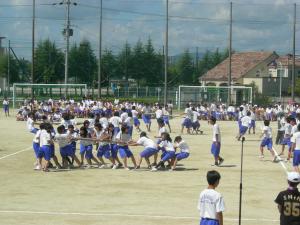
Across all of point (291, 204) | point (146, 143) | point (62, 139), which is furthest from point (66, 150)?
point (291, 204)

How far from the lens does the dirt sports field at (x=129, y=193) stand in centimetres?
1305

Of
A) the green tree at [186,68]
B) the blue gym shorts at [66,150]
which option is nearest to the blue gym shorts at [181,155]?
the blue gym shorts at [66,150]

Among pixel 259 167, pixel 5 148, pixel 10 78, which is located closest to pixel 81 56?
pixel 10 78

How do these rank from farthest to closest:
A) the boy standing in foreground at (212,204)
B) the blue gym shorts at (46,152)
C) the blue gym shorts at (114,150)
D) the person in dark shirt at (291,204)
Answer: the blue gym shorts at (114,150) < the blue gym shorts at (46,152) < the boy standing in foreground at (212,204) < the person in dark shirt at (291,204)

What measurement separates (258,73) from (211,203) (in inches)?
3366

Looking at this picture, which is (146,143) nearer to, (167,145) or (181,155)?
(167,145)

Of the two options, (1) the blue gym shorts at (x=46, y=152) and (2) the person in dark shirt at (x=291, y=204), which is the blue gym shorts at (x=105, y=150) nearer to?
(1) the blue gym shorts at (x=46, y=152)

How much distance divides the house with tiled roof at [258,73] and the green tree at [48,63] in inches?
865

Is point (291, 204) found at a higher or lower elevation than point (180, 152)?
higher

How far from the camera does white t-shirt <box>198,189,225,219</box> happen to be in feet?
27.6

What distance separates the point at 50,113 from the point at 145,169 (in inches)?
975

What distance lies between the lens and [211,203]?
8469mm

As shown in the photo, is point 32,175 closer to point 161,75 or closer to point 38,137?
point 38,137

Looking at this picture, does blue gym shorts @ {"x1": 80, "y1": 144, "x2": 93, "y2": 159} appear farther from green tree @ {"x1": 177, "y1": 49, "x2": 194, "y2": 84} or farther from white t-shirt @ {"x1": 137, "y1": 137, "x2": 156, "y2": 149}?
green tree @ {"x1": 177, "y1": 49, "x2": 194, "y2": 84}
